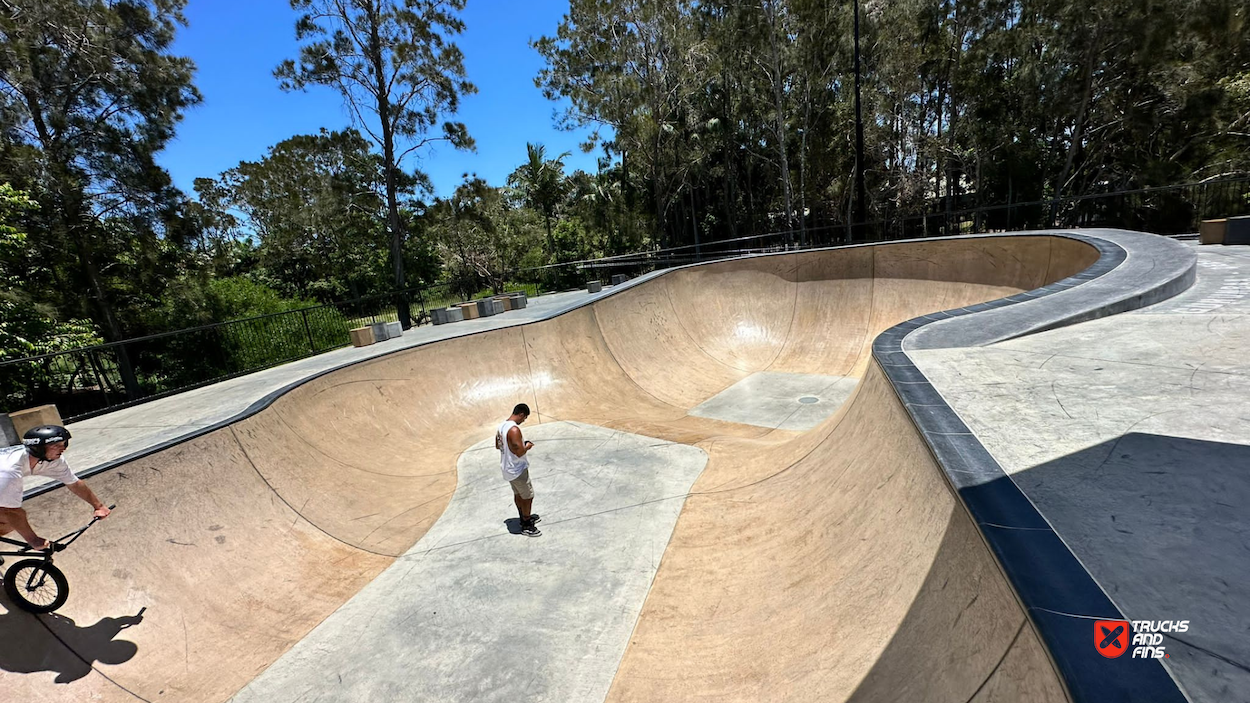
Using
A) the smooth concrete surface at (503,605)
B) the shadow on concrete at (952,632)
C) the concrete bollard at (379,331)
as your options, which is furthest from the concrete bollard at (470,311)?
the shadow on concrete at (952,632)

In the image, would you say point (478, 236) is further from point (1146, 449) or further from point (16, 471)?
point (1146, 449)

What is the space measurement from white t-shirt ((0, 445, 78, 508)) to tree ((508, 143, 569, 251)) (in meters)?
30.0

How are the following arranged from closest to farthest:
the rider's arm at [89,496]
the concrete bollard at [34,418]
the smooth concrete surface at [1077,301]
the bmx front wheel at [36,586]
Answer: the bmx front wheel at [36,586] → the rider's arm at [89,496] → the smooth concrete surface at [1077,301] → the concrete bollard at [34,418]

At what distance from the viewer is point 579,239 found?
35.8 m

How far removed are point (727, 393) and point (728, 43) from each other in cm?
2127

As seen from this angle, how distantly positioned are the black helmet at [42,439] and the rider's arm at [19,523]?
15.9 inches

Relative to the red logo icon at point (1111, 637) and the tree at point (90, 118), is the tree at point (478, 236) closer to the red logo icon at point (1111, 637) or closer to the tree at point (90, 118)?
the tree at point (90, 118)

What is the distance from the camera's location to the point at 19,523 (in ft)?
11.6

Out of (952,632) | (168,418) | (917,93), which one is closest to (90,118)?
(168,418)

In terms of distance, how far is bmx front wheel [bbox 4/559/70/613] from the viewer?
352 cm

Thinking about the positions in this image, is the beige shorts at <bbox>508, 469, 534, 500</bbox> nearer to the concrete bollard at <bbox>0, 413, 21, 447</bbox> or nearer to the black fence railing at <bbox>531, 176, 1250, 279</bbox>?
the concrete bollard at <bbox>0, 413, 21, 447</bbox>

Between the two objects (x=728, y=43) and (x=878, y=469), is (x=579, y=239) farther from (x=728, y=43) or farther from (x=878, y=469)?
(x=878, y=469)

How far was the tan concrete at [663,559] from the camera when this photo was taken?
248 centimetres

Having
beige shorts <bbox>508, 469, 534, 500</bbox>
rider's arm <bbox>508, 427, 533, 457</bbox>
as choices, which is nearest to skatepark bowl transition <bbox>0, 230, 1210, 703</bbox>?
beige shorts <bbox>508, 469, 534, 500</bbox>
